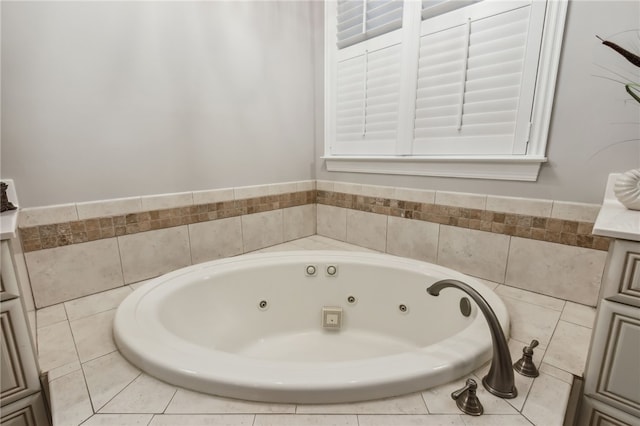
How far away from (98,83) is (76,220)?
544 mm

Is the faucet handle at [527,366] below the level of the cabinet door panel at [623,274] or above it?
below

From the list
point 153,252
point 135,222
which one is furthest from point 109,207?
point 153,252

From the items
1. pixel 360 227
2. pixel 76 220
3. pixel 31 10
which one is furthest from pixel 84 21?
pixel 360 227

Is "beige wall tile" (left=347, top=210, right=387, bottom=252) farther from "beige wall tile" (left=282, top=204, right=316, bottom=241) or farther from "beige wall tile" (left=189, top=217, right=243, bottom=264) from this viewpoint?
"beige wall tile" (left=189, top=217, right=243, bottom=264)

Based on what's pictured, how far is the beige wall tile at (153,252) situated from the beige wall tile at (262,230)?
0.33 m

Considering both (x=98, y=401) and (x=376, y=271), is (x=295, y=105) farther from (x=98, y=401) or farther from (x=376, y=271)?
(x=98, y=401)

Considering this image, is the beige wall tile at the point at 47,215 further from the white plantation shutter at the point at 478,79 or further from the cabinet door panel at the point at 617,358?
the cabinet door panel at the point at 617,358

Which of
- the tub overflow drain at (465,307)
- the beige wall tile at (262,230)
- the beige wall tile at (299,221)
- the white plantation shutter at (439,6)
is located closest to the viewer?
the tub overflow drain at (465,307)

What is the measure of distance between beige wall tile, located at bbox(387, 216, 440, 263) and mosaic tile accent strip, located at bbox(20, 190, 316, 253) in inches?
27.0

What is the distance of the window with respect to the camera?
111 centimetres

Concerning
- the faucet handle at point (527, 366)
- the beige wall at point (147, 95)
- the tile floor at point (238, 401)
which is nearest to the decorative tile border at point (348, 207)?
the beige wall at point (147, 95)

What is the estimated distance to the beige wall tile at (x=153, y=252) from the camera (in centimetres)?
127

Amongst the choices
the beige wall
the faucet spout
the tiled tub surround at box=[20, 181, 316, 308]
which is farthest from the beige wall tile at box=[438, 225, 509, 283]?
the beige wall

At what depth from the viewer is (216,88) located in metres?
1.43
